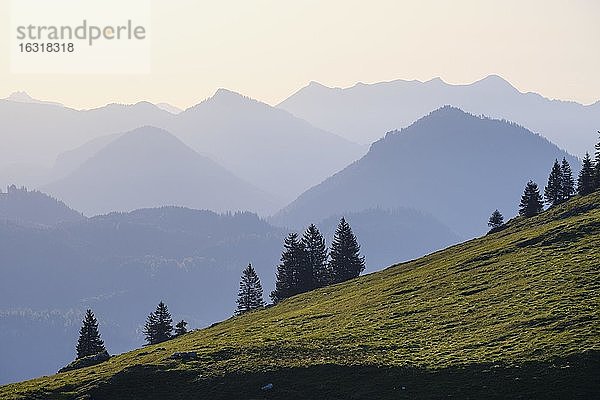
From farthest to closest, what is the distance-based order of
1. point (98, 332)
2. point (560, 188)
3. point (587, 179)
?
1. point (560, 188)
2. point (587, 179)
3. point (98, 332)

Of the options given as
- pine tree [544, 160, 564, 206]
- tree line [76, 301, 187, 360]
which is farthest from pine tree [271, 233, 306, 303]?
pine tree [544, 160, 564, 206]

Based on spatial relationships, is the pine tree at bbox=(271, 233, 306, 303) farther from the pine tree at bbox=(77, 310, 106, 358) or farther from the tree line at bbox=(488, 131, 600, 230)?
the tree line at bbox=(488, 131, 600, 230)

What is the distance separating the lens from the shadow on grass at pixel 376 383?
41938 millimetres

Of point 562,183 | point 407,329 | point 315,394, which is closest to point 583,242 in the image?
point 407,329

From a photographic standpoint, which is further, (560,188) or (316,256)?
(316,256)

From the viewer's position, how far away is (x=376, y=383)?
47.8 metres

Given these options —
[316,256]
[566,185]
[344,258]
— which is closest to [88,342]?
[316,256]

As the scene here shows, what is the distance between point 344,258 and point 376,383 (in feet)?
272

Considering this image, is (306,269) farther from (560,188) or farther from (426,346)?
(426,346)

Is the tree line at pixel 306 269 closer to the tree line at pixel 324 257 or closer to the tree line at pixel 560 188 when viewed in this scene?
the tree line at pixel 324 257

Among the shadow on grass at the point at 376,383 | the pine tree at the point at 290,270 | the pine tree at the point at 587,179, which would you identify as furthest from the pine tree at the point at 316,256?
the shadow on grass at the point at 376,383

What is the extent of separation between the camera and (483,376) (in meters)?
45.0

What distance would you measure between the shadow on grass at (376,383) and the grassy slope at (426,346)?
104mm

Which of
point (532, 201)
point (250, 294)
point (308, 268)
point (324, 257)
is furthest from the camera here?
point (324, 257)
